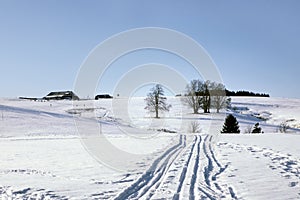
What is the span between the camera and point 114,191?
7.04 metres

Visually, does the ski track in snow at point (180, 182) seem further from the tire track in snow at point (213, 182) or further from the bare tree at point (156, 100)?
the bare tree at point (156, 100)

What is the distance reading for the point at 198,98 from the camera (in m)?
59.0

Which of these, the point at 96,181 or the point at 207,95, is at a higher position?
the point at 207,95

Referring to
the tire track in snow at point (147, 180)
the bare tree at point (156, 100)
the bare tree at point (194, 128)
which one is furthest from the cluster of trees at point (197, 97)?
the tire track in snow at point (147, 180)

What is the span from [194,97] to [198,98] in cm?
125

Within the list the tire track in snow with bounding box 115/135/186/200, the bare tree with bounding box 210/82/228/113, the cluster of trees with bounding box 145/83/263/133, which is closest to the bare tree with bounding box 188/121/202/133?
the cluster of trees with bounding box 145/83/263/133

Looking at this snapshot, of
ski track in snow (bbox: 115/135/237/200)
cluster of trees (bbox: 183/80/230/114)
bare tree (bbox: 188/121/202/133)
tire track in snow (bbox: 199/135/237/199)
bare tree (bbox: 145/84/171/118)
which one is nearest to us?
ski track in snow (bbox: 115/135/237/200)

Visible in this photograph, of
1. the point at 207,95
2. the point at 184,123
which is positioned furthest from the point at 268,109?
the point at 184,123

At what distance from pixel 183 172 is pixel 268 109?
236 ft

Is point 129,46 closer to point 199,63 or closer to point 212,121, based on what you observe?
point 199,63

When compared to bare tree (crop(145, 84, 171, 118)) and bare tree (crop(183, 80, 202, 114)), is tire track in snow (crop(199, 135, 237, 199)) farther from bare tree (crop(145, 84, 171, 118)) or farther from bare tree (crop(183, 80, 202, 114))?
bare tree (crop(183, 80, 202, 114))

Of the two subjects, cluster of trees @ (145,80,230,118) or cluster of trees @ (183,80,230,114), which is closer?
cluster of trees @ (145,80,230,118)

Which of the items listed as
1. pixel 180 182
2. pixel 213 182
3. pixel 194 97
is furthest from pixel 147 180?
pixel 194 97

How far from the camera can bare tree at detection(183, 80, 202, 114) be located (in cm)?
5391
